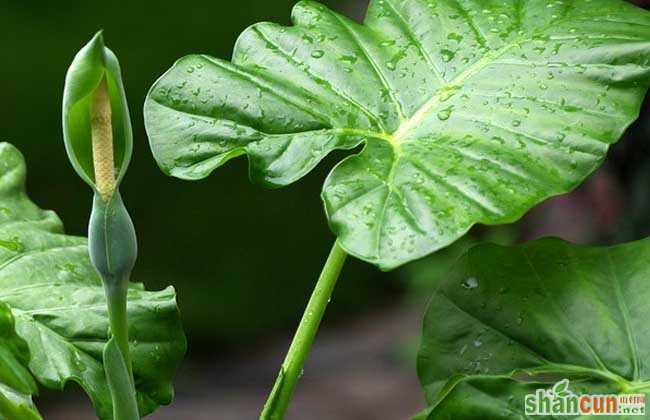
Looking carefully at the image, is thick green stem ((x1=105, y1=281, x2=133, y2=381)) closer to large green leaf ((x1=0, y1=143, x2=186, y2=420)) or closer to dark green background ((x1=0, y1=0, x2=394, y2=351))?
large green leaf ((x1=0, y1=143, x2=186, y2=420))

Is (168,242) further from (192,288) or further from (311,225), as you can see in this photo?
(311,225)

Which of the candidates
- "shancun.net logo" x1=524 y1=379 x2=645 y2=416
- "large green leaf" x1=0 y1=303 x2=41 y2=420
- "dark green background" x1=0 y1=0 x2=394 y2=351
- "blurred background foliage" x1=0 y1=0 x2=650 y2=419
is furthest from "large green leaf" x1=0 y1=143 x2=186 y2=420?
"dark green background" x1=0 y1=0 x2=394 y2=351

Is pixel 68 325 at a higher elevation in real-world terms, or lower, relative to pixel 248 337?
higher

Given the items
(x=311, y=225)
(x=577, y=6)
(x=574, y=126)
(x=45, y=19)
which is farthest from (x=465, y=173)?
(x=311, y=225)

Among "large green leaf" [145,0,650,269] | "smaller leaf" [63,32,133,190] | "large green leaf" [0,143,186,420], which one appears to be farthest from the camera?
"large green leaf" [0,143,186,420]

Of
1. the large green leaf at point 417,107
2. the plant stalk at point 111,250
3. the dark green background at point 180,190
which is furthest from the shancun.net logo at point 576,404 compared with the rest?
the dark green background at point 180,190

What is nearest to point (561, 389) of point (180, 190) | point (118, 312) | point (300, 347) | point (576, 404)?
point (576, 404)

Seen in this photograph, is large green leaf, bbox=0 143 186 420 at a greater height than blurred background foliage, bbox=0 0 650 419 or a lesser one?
greater
